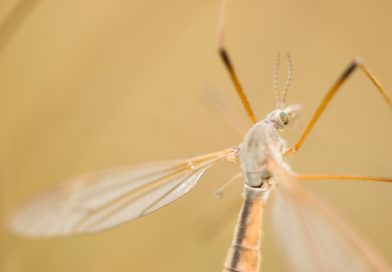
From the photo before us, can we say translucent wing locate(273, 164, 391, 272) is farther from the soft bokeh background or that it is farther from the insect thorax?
the soft bokeh background

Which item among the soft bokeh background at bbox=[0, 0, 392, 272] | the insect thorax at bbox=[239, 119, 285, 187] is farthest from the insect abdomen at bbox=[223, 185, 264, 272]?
the soft bokeh background at bbox=[0, 0, 392, 272]

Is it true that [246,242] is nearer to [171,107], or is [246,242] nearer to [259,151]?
[259,151]

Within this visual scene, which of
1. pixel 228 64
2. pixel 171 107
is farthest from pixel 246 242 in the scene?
pixel 171 107

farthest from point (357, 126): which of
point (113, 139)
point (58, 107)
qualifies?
point (58, 107)

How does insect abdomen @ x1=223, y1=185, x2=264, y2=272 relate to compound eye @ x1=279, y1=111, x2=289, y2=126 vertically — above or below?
below

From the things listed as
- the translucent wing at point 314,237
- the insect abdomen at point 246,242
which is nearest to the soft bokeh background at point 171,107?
the insect abdomen at point 246,242

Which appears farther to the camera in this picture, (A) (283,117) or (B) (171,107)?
(B) (171,107)
